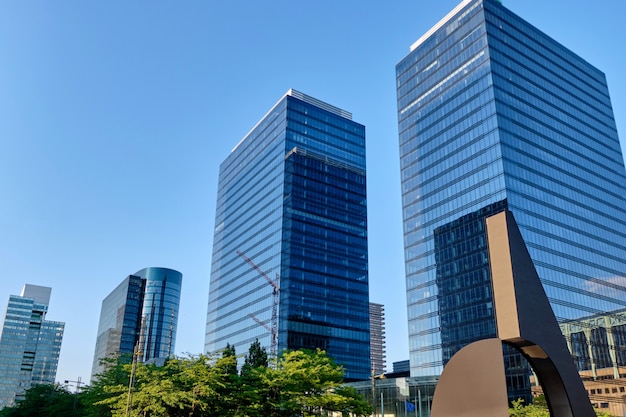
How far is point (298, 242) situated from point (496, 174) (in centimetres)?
5304

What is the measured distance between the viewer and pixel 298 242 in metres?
139

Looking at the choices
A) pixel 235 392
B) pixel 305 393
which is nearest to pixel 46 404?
pixel 235 392

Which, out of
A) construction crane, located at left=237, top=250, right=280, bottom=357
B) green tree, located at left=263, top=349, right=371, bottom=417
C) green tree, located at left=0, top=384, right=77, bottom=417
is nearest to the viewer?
green tree, located at left=263, top=349, right=371, bottom=417

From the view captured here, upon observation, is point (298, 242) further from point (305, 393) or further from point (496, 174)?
point (305, 393)

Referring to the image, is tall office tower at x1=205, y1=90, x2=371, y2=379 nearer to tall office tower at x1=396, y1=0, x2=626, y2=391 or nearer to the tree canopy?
tall office tower at x1=396, y1=0, x2=626, y2=391

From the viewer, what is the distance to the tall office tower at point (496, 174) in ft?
337

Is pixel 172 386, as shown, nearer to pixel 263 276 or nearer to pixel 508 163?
pixel 508 163

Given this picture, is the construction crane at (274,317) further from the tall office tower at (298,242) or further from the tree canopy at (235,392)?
the tree canopy at (235,392)

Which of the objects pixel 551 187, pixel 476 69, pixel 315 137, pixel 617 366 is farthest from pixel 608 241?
pixel 315 137

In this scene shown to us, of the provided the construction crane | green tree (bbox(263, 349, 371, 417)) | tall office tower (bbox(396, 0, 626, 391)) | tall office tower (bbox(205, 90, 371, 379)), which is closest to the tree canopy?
green tree (bbox(263, 349, 371, 417))

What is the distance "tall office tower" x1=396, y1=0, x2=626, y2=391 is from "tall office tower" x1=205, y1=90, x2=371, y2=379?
90.1 ft

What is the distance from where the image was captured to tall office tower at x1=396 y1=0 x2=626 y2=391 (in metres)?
103

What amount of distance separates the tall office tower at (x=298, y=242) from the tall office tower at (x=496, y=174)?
27449mm

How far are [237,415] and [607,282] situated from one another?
93394mm
